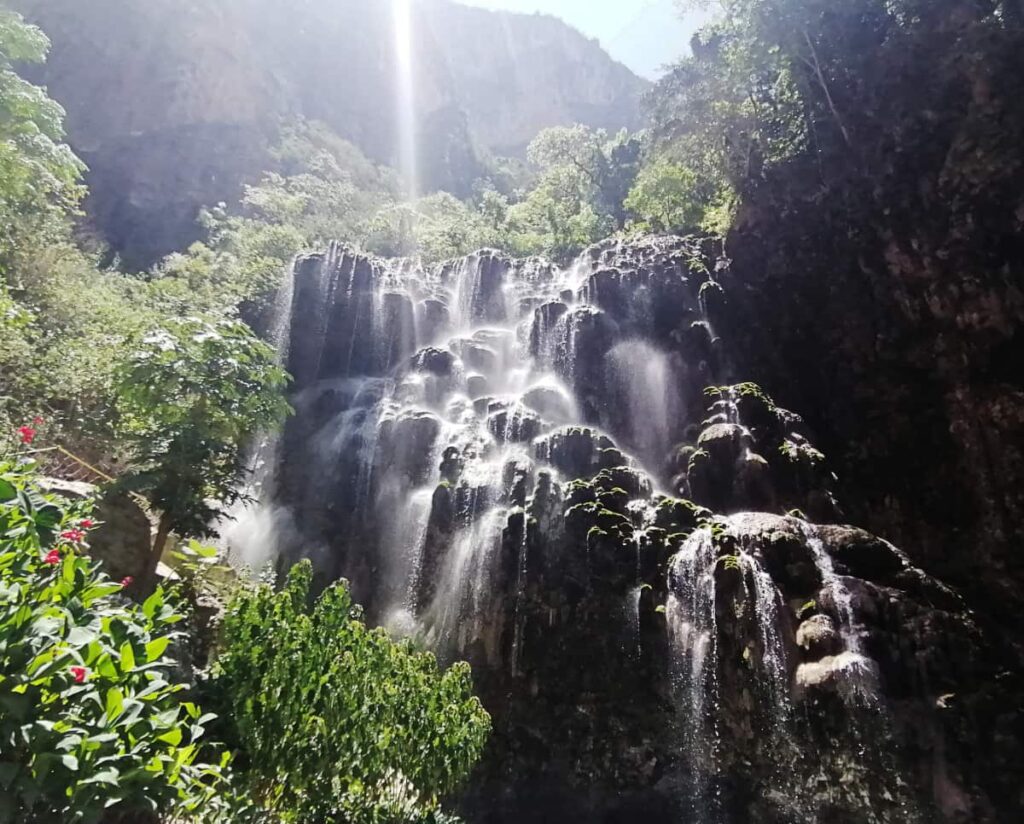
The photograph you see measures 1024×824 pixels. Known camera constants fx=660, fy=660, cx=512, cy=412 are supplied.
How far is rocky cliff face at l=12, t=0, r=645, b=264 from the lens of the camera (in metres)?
42.5

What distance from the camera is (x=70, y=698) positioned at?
3426 millimetres

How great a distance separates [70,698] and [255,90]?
56.4 metres

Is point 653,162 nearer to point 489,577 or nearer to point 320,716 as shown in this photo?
point 489,577

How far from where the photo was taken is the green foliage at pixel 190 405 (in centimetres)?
924

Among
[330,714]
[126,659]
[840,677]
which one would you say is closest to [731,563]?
[840,677]

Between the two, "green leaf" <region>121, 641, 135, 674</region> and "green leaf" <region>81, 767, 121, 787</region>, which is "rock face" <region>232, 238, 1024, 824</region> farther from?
"green leaf" <region>81, 767, 121, 787</region>

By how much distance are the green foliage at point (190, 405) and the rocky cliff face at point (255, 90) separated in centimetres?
3133

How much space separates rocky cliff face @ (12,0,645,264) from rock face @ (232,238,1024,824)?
27.4 meters

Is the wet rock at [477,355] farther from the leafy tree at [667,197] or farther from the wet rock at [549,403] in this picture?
the leafy tree at [667,197]

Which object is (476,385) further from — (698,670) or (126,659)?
(126,659)

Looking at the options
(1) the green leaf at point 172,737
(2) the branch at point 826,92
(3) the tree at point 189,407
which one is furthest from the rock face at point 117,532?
(2) the branch at point 826,92

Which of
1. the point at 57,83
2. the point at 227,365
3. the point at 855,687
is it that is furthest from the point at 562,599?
the point at 57,83

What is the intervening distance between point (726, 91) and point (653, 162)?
4604mm

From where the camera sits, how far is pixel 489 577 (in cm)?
1372
